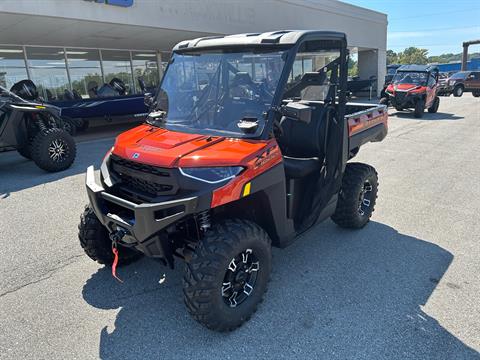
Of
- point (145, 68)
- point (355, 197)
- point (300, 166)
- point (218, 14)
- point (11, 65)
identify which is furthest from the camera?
point (145, 68)

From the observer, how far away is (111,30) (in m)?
11.2

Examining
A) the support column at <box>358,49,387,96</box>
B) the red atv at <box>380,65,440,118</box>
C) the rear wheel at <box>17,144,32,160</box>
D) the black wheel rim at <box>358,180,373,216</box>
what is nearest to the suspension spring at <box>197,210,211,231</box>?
the black wheel rim at <box>358,180,373,216</box>

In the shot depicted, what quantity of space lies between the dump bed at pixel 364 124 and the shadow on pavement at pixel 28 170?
373 centimetres

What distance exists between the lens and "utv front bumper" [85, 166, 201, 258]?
2326 mm

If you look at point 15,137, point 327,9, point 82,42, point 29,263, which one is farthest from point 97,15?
point 327,9

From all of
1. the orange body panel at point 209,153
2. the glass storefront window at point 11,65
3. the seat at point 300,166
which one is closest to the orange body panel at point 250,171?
the orange body panel at point 209,153

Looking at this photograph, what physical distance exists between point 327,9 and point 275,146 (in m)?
19.1

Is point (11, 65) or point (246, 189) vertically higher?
point (11, 65)

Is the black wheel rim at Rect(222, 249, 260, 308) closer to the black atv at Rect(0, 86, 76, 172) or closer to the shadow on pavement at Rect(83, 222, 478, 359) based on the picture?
the shadow on pavement at Rect(83, 222, 478, 359)

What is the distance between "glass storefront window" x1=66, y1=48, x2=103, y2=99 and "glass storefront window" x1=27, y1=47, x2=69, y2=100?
28 centimetres

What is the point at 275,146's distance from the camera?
279cm

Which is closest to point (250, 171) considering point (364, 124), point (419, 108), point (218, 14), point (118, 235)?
point (118, 235)

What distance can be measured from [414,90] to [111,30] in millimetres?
10889

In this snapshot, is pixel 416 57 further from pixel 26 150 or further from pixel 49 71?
pixel 26 150
